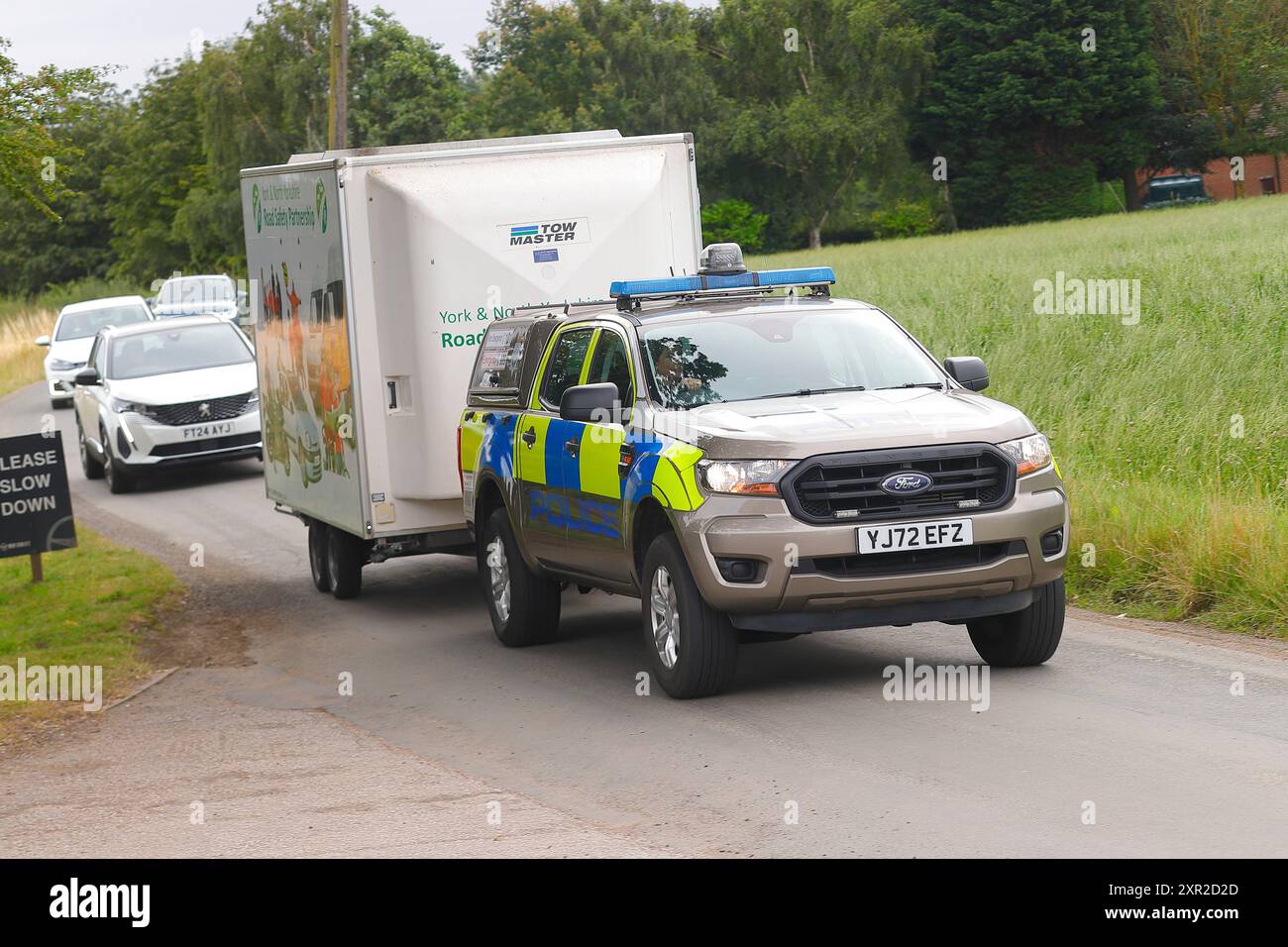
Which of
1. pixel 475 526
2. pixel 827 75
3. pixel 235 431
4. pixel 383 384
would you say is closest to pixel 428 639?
pixel 475 526

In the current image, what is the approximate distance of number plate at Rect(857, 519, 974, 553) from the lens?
8.38m

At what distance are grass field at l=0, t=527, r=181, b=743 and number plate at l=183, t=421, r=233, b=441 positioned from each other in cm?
467

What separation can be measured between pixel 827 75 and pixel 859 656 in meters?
81.8

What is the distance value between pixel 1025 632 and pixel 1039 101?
241 feet

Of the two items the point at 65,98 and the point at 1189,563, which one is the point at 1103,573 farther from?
the point at 65,98

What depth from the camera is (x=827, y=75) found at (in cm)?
8881

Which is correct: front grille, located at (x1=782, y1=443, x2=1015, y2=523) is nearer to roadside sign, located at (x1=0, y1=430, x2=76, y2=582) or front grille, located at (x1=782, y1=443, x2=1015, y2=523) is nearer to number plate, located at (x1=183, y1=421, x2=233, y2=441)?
roadside sign, located at (x1=0, y1=430, x2=76, y2=582)

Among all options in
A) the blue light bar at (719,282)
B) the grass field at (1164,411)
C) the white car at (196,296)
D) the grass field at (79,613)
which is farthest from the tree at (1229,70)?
the blue light bar at (719,282)

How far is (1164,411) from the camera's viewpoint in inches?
583

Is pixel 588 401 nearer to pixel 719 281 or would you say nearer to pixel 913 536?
pixel 719 281

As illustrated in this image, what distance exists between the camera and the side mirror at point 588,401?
9398 mm

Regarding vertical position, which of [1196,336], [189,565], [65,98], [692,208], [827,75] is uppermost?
[827,75]

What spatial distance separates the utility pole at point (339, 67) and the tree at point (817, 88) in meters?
55.5

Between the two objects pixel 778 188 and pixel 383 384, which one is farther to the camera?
pixel 778 188
